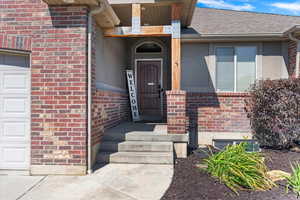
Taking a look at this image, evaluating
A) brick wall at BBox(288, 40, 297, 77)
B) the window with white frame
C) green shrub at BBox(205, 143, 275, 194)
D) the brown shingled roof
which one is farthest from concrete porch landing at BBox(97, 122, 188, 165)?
brick wall at BBox(288, 40, 297, 77)

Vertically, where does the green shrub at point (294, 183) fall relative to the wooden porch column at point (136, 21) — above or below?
below

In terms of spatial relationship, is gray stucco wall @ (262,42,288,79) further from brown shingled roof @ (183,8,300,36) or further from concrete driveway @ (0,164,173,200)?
concrete driveway @ (0,164,173,200)

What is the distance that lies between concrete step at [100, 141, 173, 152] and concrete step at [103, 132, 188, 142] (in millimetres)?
122

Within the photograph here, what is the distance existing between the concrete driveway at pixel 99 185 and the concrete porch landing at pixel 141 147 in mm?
265

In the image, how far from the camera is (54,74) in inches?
184

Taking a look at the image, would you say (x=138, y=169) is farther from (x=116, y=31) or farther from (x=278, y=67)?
(x=278, y=67)

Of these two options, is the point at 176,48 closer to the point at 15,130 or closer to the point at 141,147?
the point at 141,147

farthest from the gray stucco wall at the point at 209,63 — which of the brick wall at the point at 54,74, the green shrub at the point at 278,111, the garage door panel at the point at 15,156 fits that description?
the garage door panel at the point at 15,156

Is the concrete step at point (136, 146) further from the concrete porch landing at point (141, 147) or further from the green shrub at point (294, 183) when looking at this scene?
the green shrub at point (294, 183)

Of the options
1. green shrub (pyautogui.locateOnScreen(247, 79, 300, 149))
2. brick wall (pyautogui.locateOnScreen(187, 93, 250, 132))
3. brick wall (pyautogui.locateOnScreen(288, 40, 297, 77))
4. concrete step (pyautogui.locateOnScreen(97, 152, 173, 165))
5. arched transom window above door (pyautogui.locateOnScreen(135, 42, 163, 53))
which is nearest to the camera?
concrete step (pyautogui.locateOnScreen(97, 152, 173, 165))

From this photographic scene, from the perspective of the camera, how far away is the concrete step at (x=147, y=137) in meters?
5.48

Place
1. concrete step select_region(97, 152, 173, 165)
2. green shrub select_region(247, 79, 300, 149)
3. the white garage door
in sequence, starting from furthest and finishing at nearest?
green shrub select_region(247, 79, 300, 149)
concrete step select_region(97, 152, 173, 165)
the white garage door

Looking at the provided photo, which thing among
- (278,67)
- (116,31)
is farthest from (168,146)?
(278,67)

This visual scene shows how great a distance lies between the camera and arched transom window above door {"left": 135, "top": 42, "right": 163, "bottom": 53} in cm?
938
